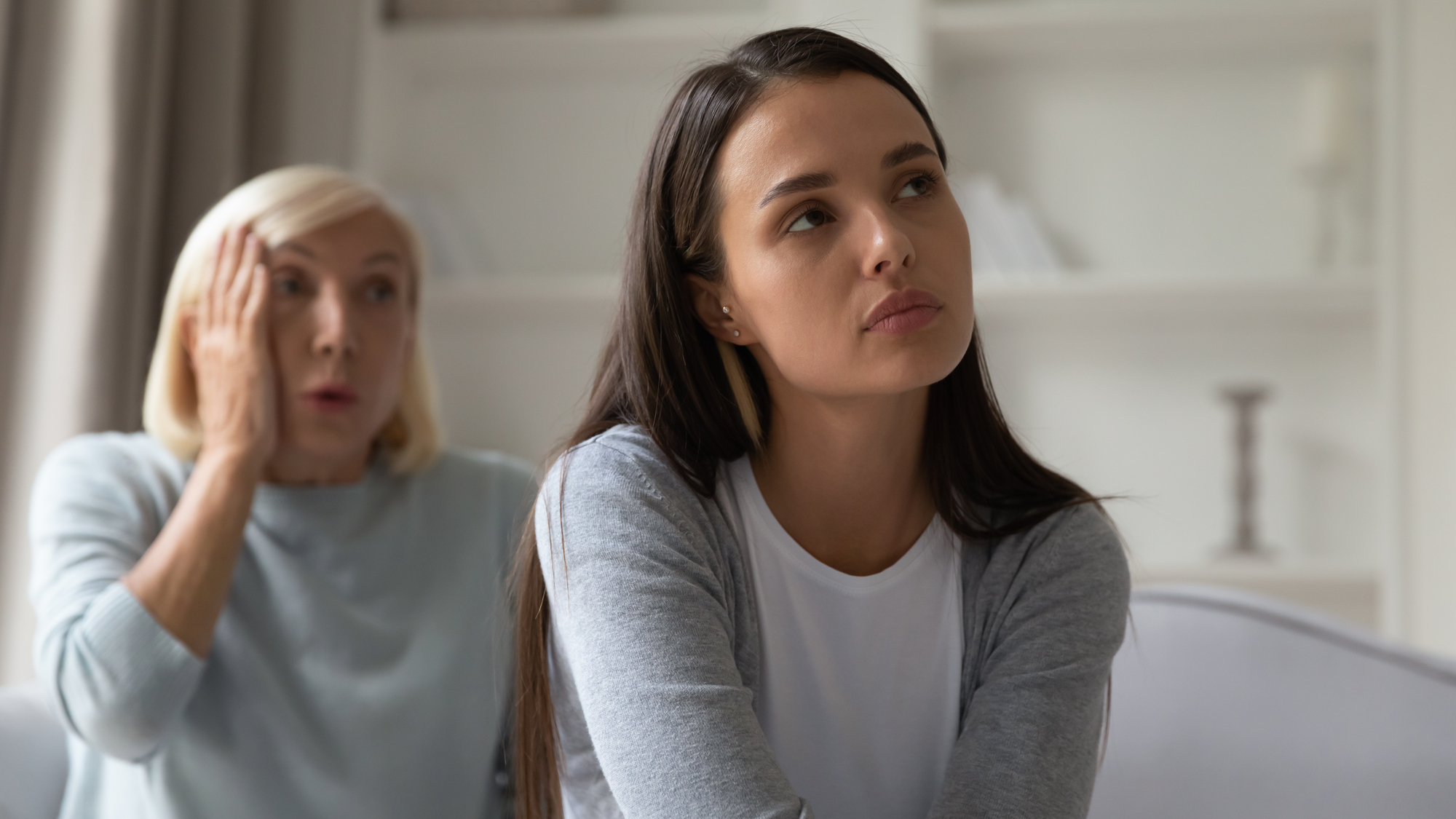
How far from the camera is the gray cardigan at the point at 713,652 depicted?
2.67 feet

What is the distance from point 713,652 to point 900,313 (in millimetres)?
279

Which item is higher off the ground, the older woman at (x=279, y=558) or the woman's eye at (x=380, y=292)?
the woman's eye at (x=380, y=292)

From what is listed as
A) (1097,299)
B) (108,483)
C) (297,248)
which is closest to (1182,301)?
(1097,299)

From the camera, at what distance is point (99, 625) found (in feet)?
3.76

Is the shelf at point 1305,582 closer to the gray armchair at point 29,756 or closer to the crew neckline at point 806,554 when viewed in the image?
the crew neckline at point 806,554

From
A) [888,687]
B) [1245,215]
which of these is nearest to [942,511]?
[888,687]

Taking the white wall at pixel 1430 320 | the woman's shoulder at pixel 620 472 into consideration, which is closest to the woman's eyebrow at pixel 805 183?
the woman's shoulder at pixel 620 472

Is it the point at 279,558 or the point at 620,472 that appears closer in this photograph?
the point at 620,472

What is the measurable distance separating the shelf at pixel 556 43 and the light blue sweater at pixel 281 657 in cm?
133

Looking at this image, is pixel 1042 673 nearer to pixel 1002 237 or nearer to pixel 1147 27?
pixel 1002 237

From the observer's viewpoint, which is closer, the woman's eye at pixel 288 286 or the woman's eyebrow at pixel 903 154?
the woman's eyebrow at pixel 903 154

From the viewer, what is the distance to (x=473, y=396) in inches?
103

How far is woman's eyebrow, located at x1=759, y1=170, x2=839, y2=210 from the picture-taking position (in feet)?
2.96

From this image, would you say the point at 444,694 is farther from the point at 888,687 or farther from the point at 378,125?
the point at 378,125
